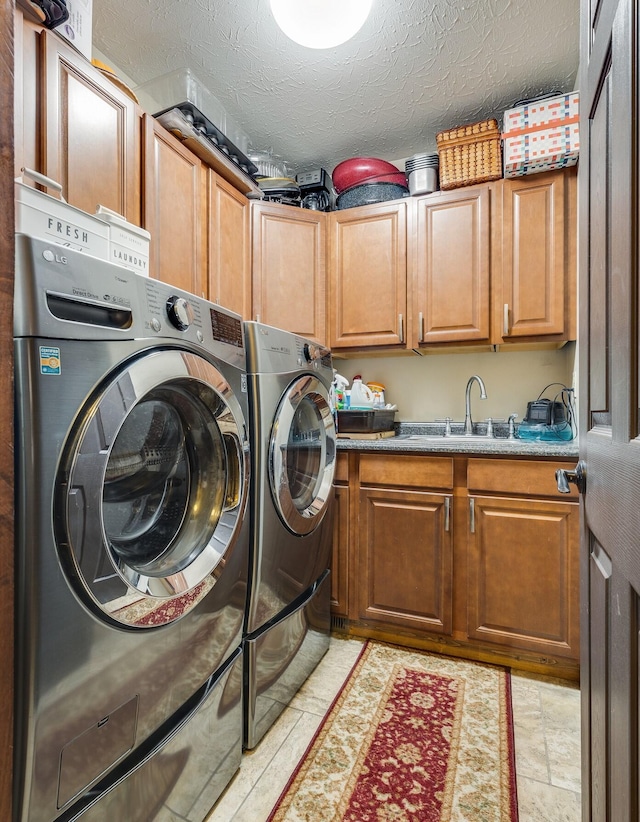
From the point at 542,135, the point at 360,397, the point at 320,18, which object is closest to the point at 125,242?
the point at 320,18

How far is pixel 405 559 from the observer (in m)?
1.95

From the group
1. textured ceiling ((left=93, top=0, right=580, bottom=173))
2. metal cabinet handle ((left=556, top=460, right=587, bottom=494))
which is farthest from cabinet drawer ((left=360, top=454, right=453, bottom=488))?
textured ceiling ((left=93, top=0, right=580, bottom=173))

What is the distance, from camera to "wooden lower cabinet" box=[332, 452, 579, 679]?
1737 mm

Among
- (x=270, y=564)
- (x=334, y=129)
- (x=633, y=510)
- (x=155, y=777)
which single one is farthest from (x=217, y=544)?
(x=334, y=129)

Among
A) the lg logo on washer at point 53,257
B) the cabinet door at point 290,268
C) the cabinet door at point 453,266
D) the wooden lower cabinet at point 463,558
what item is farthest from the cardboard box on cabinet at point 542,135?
the lg logo on washer at point 53,257

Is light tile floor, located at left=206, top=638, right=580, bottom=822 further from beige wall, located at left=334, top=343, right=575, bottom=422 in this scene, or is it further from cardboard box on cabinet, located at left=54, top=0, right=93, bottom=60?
cardboard box on cabinet, located at left=54, top=0, right=93, bottom=60

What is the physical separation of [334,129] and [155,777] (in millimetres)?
2718

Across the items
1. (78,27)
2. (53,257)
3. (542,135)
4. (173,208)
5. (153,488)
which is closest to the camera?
(53,257)

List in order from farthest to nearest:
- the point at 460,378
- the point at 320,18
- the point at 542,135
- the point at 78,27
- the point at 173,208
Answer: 1. the point at 460,378
2. the point at 542,135
3. the point at 173,208
4. the point at 320,18
5. the point at 78,27

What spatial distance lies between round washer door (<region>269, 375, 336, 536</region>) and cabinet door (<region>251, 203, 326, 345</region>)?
2.67 feet

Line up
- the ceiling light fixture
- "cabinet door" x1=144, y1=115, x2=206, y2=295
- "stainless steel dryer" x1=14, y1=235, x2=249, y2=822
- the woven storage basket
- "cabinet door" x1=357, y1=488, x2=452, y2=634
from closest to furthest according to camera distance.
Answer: "stainless steel dryer" x1=14, y1=235, x2=249, y2=822
the ceiling light fixture
"cabinet door" x1=144, y1=115, x2=206, y2=295
"cabinet door" x1=357, y1=488, x2=452, y2=634
the woven storage basket

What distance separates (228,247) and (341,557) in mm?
1578

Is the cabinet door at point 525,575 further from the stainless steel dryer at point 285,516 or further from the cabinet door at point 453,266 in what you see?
the cabinet door at point 453,266

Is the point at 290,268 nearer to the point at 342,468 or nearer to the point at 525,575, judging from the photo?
the point at 342,468
